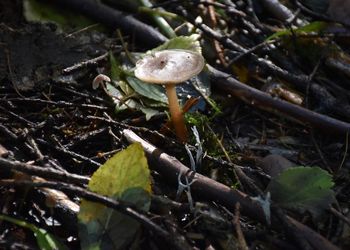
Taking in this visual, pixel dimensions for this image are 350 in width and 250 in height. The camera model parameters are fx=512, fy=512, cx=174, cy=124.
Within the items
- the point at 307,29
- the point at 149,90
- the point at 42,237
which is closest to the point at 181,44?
the point at 149,90

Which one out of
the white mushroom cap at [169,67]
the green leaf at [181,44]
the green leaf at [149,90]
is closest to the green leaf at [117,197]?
the white mushroom cap at [169,67]

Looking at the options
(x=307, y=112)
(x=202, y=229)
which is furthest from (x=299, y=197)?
(x=307, y=112)

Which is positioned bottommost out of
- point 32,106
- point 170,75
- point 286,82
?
point 32,106

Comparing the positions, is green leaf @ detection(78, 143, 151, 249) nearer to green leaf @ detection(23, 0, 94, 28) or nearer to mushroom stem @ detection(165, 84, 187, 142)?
mushroom stem @ detection(165, 84, 187, 142)

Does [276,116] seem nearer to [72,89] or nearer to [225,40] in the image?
[225,40]

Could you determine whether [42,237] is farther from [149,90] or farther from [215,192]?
[149,90]

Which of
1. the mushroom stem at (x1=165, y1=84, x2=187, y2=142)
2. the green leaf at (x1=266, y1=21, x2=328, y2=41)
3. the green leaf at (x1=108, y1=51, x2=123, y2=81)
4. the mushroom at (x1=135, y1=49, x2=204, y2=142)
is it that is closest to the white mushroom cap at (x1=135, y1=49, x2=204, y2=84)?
the mushroom at (x1=135, y1=49, x2=204, y2=142)
